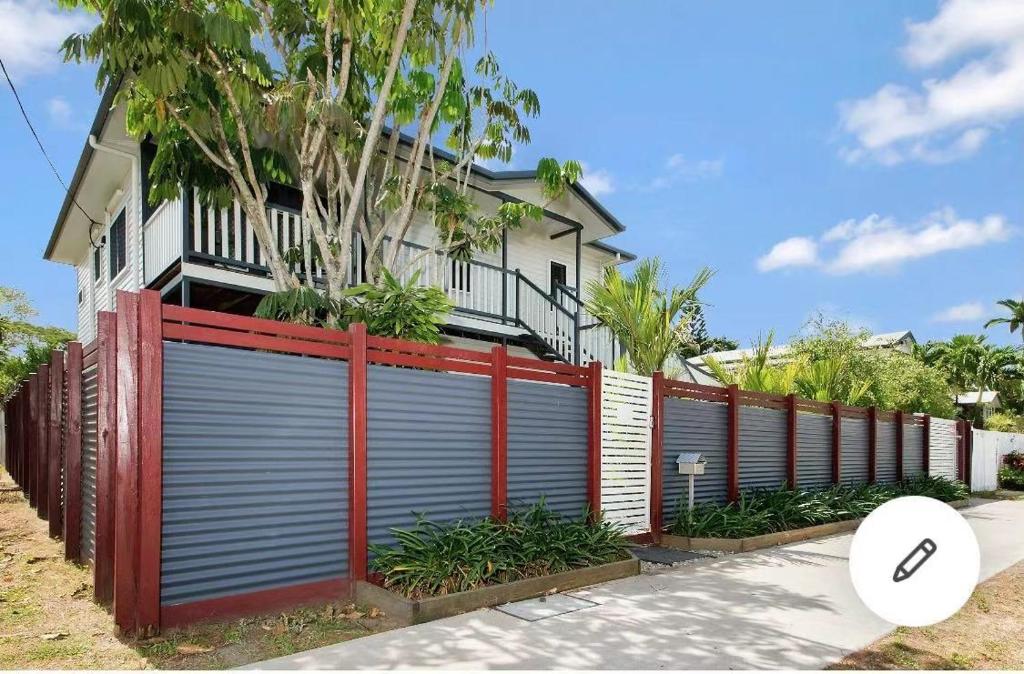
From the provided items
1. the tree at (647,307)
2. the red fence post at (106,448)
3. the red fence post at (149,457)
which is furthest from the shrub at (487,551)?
the tree at (647,307)

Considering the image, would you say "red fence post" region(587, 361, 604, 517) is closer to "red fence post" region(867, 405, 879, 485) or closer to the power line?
"red fence post" region(867, 405, 879, 485)

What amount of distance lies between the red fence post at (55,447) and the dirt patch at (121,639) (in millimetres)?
1930

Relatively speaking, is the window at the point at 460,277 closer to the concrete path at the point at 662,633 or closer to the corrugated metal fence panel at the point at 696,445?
the corrugated metal fence panel at the point at 696,445

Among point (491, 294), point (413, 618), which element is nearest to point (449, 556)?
point (413, 618)

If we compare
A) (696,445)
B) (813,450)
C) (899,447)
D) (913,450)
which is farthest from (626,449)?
(913,450)

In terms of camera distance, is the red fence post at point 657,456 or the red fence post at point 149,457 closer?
the red fence post at point 149,457

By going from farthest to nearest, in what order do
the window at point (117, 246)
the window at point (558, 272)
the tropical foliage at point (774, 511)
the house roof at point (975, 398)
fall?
the house roof at point (975, 398) → the window at point (558, 272) → the window at point (117, 246) → the tropical foliage at point (774, 511)

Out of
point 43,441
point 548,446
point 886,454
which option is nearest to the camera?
point 548,446

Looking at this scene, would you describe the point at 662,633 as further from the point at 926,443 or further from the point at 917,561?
the point at 926,443

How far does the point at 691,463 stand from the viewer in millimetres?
8445

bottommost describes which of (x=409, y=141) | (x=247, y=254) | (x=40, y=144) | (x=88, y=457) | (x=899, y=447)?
(x=899, y=447)

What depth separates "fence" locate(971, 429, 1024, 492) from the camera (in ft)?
60.9

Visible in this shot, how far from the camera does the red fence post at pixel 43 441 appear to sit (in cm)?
892

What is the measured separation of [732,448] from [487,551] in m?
5.11
